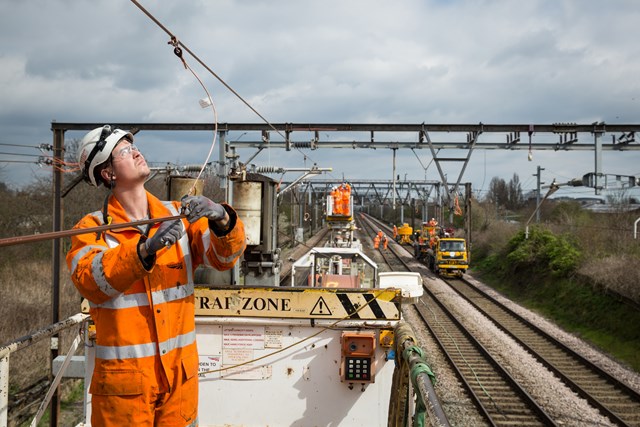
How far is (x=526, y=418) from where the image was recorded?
8891 millimetres

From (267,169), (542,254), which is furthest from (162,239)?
(542,254)

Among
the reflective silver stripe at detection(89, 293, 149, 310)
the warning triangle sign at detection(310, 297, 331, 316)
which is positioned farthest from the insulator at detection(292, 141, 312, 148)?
the reflective silver stripe at detection(89, 293, 149, 310)

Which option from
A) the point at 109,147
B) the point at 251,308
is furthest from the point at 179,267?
the point at 251,308

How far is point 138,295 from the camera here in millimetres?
2602

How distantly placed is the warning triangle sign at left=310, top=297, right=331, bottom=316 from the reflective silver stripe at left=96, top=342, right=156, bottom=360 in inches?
72.2

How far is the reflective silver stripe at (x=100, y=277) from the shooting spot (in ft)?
7.63

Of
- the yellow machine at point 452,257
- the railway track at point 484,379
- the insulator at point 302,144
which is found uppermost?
the insulator at point 302,144

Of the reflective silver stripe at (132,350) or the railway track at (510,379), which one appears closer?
the reflective silver stripe at (132,350)

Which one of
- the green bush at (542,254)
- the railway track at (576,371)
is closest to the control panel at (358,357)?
the railway track at (576,371)

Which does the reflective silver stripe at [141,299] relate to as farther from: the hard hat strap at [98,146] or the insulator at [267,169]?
the insulator at [267,169]

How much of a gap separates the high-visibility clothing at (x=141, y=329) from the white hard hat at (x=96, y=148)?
22cm

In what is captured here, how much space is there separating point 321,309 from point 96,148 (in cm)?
226

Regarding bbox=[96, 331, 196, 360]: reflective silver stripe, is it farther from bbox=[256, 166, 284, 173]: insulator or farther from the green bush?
the green bush

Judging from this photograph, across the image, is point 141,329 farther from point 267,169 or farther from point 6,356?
point 267,169
